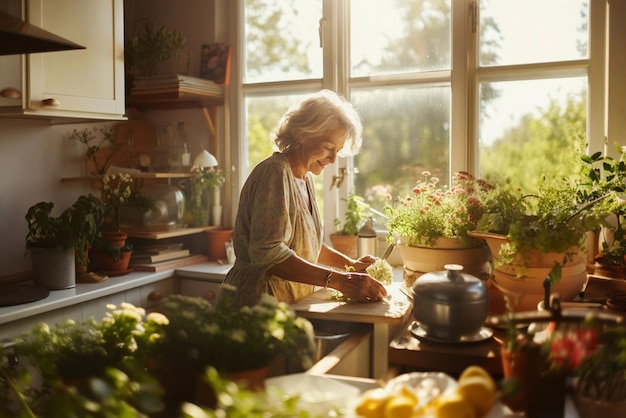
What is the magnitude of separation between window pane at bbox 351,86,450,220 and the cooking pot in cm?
173

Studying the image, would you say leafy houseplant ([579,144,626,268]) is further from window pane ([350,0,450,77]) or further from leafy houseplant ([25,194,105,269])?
leafy houseplant ([25,194,105,269])

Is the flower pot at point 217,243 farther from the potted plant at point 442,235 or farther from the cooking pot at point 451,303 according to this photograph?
the cooking pot at point 451,303

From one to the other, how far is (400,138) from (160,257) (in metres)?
1.36

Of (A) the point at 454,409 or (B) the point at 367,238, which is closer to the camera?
(A) the point at 454,409

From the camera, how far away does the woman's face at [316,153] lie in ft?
7.82

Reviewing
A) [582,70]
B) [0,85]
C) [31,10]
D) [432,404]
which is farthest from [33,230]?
[582,70]

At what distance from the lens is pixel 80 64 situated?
115 inches

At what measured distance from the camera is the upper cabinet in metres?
2.64

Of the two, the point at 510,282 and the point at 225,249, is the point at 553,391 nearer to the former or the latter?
the point at 510,282

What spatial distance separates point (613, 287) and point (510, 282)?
21.7 inches

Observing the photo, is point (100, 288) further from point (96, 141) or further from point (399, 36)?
point (399, 36)

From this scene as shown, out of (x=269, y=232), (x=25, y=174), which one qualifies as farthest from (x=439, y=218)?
(x=25, y=174)

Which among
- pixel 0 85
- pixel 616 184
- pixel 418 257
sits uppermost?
pixel 0 85

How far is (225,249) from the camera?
11.6ft
